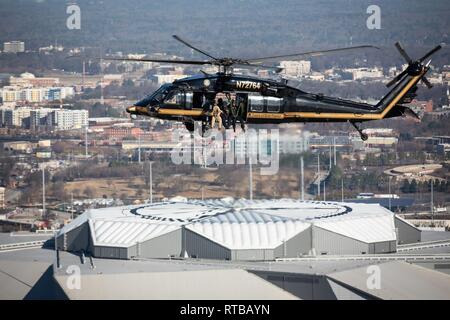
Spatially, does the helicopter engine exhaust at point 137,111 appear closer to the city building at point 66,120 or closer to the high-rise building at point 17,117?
the city building at point 66,120

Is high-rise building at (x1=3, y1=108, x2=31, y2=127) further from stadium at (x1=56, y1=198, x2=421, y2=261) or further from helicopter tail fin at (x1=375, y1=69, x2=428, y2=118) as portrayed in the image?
helicopter tail fin at (x1=375, y1=69, x2=428, y2=118)

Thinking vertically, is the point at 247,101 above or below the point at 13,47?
below

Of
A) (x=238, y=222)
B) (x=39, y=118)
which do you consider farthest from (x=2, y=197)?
(x=238, y=222)

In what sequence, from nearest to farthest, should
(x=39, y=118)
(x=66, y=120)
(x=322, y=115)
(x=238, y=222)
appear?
1. (x=322, y=115)
2. (x=238, y=222)
3. (x=66, y=120)
4. (x=39, y=118)

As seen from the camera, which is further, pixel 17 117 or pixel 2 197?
pixel 17 117

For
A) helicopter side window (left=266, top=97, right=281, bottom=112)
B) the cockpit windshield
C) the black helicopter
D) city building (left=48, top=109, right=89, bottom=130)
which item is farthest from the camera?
city building (left=48, top=109, right=89, bottom=130)

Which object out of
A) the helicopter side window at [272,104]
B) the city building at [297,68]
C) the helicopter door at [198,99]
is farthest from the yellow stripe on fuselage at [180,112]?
the city building at [297,68]

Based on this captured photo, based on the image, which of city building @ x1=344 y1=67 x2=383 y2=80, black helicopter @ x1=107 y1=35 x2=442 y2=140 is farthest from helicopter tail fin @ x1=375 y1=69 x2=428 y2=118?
city building @ x1=344 y1=67 x2=383 y2=80

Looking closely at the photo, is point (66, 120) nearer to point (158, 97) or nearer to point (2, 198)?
point (2, 198)
